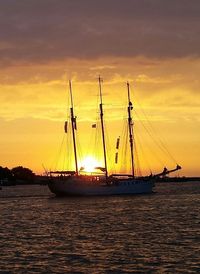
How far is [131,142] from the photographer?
159125mm

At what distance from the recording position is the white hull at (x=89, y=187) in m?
150

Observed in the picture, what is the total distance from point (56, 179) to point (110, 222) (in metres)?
Result: 79.0

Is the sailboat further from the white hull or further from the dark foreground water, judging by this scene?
the dark foreground water

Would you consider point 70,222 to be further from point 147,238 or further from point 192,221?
point 147,238

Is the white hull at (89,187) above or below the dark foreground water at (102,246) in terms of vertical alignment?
above

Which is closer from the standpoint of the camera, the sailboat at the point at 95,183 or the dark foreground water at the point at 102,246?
the dark foreground water at the point at 102,246

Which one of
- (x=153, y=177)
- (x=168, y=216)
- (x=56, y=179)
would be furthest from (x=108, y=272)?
(x=153, y=177)

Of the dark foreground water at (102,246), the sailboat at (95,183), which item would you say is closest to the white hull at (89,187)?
the sailboat at (95,183)

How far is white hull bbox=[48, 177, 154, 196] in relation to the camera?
150 meters

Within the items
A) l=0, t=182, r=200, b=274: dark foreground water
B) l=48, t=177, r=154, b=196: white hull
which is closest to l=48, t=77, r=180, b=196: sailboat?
l=48, t=177, r=154, b=196: white hull

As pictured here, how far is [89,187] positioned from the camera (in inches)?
5940

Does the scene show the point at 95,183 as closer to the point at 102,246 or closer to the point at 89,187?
the point at 89,187

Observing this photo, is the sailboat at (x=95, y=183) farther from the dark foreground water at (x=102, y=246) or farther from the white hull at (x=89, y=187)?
the dark foreground water at (x=102, y=246)

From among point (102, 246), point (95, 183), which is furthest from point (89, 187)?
point (102, 246)
